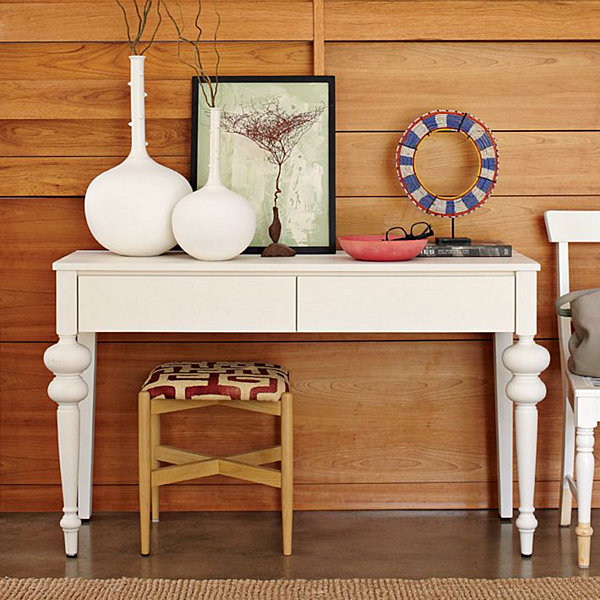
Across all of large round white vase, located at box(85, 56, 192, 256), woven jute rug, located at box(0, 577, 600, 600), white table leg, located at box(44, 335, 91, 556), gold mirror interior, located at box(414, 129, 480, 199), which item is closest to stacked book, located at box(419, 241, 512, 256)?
gold mirror interior, located at box(414, 129, 480, 199)

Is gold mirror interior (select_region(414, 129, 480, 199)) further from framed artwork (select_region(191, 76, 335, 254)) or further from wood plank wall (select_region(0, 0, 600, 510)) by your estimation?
framed artwork (select_region(191, 76, 335, 254))

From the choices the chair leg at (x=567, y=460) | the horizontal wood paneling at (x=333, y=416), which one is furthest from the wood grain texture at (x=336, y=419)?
the chair leg at (x=567, y=460)

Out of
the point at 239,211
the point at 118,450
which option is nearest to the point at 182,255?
the point at 239,211

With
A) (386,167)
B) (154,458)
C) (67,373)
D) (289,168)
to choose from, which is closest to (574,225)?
(386,167)

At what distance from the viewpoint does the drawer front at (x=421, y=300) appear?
2367mm

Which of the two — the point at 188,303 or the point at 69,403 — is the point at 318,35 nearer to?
the point at 188,303

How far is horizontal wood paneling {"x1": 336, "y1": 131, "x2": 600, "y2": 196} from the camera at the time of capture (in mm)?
2764

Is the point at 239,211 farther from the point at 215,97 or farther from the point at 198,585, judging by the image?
the point at 198,585

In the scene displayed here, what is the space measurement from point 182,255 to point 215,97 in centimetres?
50

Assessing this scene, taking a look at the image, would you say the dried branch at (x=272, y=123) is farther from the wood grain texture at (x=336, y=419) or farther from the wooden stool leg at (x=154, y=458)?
the wooden stool leg at (x=154, y=458)

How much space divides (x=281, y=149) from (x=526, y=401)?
1025 mm

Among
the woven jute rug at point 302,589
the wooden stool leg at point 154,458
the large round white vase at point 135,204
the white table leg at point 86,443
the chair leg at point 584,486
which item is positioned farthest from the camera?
the white table leg at point 86,443

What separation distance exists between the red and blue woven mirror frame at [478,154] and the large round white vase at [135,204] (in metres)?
0.67

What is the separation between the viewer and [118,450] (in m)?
2.84
